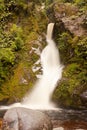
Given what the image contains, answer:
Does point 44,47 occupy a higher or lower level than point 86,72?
higher

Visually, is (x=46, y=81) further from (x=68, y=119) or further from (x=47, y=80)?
(x=68, y=119)

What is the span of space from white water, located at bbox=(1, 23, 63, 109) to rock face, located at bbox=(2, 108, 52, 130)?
6.58 m

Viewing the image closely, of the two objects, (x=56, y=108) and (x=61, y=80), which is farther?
(x=61, y=80)

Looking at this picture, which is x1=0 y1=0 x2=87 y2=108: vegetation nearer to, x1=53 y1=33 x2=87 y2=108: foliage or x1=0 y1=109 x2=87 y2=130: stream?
x1=53 y1=33 x2=87 y2=108: foliage

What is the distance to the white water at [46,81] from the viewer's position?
18.0 m

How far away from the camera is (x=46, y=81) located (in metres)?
19.9

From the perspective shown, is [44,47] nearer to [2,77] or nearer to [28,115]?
[2,77]

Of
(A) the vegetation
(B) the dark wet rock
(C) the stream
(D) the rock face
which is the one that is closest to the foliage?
(A) the vegetation

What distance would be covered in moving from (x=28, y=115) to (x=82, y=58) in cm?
904

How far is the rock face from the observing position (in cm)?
1020

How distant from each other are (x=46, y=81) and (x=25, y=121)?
962 cm

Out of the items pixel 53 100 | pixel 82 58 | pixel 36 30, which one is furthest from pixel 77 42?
pixel 36 30

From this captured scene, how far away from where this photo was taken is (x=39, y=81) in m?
19.8

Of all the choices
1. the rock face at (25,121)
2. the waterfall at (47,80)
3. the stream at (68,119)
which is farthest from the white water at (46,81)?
the rock face at (25,121)
